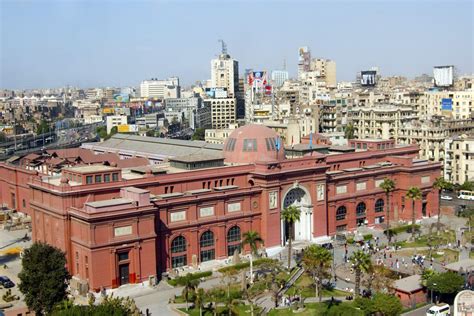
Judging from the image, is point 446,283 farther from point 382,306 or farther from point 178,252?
point 178,252

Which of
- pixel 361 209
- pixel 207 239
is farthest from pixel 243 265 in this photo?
pixel 361 209

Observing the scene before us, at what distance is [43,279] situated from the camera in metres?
56.7

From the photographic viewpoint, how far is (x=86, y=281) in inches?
2542

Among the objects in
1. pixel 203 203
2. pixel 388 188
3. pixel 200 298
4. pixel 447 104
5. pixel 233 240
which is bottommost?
pixel 200 298

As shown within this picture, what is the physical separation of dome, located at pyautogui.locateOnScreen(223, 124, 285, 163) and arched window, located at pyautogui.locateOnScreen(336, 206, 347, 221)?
416 inches

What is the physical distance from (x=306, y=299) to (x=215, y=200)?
16.6 m

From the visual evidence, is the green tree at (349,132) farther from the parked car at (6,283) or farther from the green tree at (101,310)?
the green tree at (101,310)

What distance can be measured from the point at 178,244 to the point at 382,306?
25.2 m

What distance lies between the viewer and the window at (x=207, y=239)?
72.8m

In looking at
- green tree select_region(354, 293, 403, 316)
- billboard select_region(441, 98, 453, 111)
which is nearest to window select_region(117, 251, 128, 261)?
green tree select_region(354, 293, 403, 316)

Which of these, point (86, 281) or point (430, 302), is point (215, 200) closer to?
point (86, 281)

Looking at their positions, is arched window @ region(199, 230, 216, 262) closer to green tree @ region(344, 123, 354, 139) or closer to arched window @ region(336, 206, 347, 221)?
arched window @ region(336, 206, 347, 221)

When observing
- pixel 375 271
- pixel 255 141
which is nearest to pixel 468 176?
pixel 255 141

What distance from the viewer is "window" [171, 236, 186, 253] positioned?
232 feet
